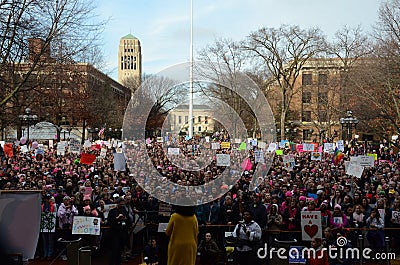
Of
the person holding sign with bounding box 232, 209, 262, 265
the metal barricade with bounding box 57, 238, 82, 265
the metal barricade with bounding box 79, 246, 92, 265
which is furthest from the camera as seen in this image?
the metal barricade with bounding box 57, 238, 82, 265

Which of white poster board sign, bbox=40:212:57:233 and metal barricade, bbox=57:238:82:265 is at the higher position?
white poster board sign, bbox=40:212:57:233

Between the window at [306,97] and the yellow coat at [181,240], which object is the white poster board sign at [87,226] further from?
the window at [306,97]

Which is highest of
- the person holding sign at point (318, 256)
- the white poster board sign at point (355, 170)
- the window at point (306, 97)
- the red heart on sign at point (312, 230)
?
the window at point (306, 97)

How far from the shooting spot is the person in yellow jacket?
20.5 feet

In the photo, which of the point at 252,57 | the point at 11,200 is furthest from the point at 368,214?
the point at 252,57

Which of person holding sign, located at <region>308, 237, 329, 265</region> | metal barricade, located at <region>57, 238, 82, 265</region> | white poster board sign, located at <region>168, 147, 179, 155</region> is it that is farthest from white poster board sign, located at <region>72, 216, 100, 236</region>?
white poster board sign, located at <region>168, 147, 179, 155</region>

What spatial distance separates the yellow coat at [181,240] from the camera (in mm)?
6238

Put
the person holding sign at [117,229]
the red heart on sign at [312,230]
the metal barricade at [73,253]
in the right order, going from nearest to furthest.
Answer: the metal barricade at [73,253], the red heart on sign at [312,230], the person holding sign at [117,229]

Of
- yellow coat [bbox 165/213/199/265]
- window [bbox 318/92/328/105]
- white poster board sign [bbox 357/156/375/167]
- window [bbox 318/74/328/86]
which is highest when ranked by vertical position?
window [bbox 318/74/328/86]

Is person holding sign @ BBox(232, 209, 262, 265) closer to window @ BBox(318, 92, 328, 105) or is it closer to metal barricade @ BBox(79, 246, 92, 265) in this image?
metal barricade @ BBox(79, 246, 92, 265)

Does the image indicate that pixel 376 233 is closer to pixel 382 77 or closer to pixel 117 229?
pixel 117 229

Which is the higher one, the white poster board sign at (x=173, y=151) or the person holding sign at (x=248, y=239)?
the white poster board sign at (x=173, y=151)

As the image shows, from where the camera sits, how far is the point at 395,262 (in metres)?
10.9

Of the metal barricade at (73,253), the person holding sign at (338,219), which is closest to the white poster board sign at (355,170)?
the person holding sign at (338,219)
